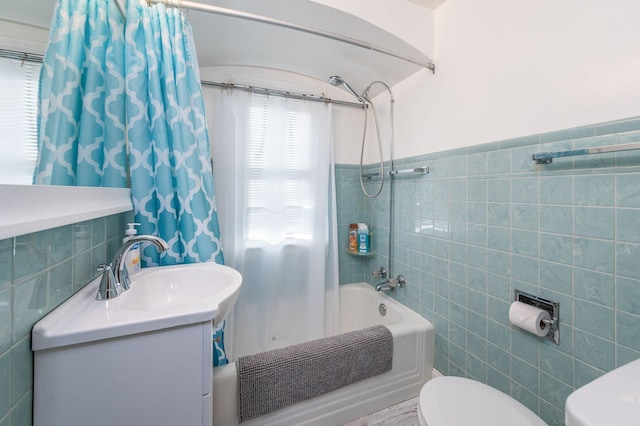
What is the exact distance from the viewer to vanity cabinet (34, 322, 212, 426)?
591 mm

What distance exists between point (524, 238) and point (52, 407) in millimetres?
1656

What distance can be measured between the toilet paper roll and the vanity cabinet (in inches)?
46.6

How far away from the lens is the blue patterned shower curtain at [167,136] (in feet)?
3.56

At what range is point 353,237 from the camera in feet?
6.62

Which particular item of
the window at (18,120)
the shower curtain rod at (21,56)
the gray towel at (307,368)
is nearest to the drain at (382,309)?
the gray towel at (307,368)

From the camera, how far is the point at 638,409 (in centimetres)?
44

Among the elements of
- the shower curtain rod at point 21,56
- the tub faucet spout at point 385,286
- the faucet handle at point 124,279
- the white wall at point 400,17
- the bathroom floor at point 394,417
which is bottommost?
the bathroom floor at point 394,417

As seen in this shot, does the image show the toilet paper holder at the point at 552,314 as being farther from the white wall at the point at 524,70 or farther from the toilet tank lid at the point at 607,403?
the white wall at the point at 524,70

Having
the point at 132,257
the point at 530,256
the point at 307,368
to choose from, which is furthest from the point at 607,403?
the point at 132,257

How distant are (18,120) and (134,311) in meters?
0.54

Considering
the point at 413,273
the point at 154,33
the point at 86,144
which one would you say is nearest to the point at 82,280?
the point at 86,144

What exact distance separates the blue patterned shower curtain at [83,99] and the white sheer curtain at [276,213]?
615 millimetres

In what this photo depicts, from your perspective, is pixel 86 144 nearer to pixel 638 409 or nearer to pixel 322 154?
pixel 322 154

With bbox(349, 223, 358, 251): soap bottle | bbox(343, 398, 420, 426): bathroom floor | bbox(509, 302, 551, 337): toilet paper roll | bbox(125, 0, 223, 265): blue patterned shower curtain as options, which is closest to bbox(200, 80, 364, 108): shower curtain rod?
bbox(125, 0, 223, 265): blue patterned shower curtain
